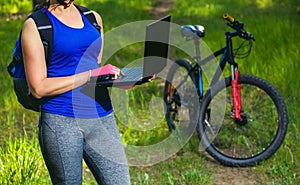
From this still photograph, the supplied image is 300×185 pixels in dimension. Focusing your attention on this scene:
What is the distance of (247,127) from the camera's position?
5.83 metres

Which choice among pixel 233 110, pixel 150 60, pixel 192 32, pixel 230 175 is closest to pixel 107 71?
pixel 150 60

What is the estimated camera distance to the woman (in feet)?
8.88

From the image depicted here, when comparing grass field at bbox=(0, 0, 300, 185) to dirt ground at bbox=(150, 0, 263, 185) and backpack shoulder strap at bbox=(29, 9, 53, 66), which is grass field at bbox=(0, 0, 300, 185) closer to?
dirt ground at bbox=(150, 0, 263, 185)

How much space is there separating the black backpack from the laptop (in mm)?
282

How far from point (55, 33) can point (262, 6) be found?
1173 centimetres

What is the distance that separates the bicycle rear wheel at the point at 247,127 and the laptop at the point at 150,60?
230 centimetres

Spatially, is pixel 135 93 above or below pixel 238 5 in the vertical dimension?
below

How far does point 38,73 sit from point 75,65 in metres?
0.22

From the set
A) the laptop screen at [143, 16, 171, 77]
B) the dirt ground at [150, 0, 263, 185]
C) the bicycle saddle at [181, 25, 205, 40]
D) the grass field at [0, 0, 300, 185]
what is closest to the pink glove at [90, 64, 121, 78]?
the laptop screen at [143, 16, 171, 77]

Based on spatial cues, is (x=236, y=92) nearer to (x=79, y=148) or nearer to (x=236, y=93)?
(x=236, y=93)

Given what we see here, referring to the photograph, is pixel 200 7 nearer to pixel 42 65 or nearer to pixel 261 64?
pixel 261 64

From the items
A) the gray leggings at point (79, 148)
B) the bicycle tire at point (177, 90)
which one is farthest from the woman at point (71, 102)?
the bicycle tire at point (177, 90)

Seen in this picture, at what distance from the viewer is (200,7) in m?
13.2

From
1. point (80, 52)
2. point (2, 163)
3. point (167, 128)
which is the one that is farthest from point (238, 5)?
point (80, 52)
